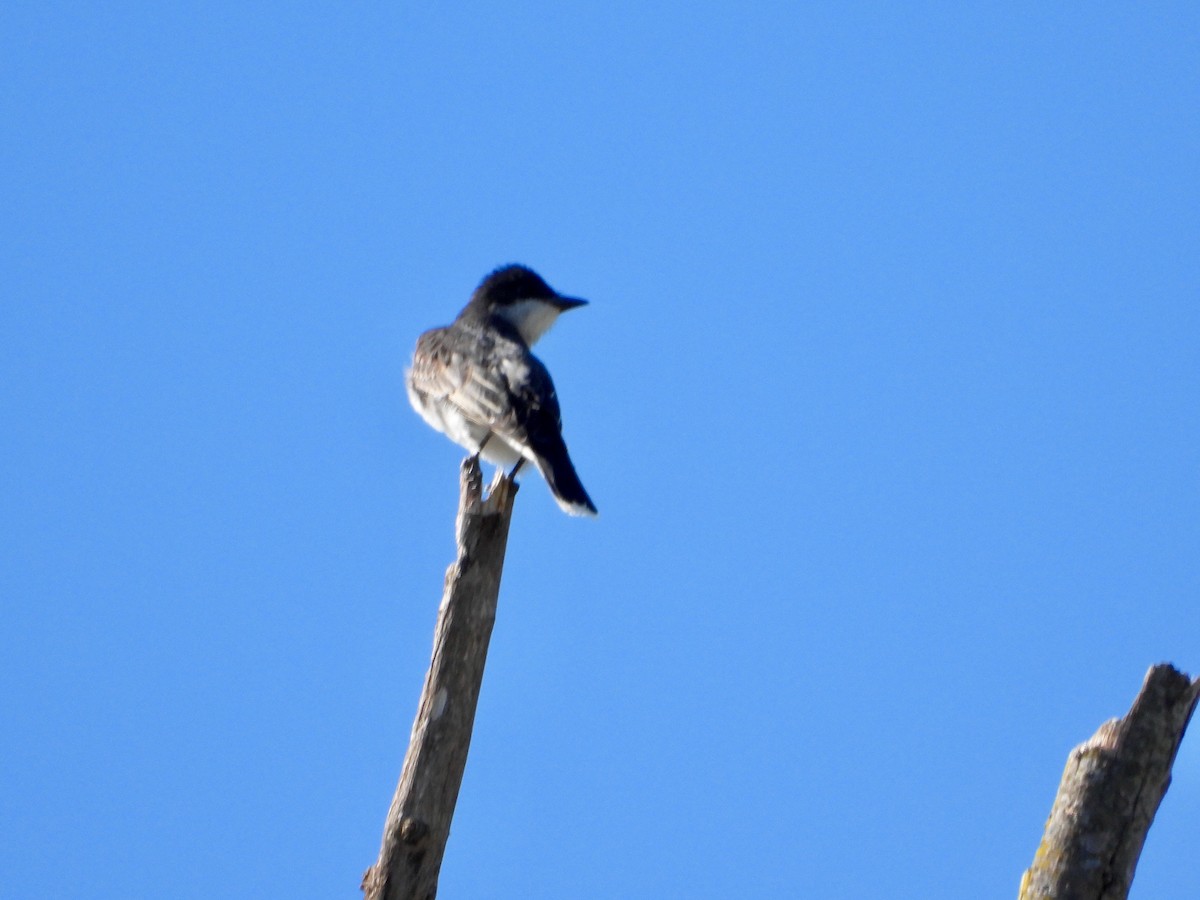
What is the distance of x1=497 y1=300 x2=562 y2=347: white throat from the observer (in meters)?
11.4

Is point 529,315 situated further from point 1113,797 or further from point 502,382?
point 1113,797

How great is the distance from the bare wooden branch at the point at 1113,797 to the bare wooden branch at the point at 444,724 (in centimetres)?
218

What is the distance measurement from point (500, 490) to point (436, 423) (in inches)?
112

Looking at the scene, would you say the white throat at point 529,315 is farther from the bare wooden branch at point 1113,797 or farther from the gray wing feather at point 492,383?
the bare wooden branch at point 1113,797

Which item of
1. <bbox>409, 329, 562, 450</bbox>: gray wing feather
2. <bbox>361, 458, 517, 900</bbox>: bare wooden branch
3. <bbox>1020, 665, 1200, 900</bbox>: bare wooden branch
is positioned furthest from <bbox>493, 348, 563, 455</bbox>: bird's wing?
<bbox>1020, 665, 1200, 900</bbox>: bare wooden branch

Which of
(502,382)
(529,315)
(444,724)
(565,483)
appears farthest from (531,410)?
(444,724)

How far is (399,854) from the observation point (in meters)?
5.88

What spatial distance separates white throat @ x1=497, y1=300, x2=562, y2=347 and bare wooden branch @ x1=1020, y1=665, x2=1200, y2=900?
6.88 m

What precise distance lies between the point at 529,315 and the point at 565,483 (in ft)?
10.8

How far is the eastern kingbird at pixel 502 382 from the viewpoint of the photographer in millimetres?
8758

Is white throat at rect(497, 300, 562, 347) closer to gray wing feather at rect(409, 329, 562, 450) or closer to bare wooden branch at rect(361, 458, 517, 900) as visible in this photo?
gray wing feather at rect(409, 329, 562, 450)

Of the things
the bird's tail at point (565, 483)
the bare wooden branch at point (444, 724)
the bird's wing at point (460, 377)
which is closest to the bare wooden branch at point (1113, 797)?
the bare wooden branch at point (444, 724)

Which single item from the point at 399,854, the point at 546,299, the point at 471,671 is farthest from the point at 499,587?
the point at 546,299

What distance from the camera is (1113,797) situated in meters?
5.08
